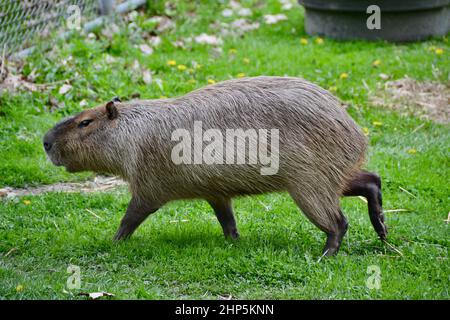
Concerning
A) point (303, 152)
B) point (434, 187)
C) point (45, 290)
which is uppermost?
point (303, 152)

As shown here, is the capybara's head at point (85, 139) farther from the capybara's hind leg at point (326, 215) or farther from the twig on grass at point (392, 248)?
the twig on grass at point (392, 248)

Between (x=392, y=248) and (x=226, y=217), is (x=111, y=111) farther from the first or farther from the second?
(x=392, y=248)

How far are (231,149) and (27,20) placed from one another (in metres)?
4.29

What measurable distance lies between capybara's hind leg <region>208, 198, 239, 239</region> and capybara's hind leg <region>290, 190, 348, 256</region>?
564mm

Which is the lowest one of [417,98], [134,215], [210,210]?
[417,98]

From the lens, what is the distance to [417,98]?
A: 315 inches

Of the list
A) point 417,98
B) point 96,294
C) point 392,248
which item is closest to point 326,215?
point 392,248

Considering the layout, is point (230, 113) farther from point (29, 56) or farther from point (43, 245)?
point (29, 56)

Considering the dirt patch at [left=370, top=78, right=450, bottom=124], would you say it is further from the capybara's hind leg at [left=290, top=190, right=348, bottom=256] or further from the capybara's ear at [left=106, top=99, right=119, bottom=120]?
the capybara's ear at [left=106, top=99, right=119, bottom=120]

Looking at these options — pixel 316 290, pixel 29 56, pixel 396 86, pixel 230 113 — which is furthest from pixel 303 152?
pixel 29 56

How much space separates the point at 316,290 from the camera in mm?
4461

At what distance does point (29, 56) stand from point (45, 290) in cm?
433

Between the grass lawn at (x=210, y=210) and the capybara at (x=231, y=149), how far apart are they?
28 centimetres
